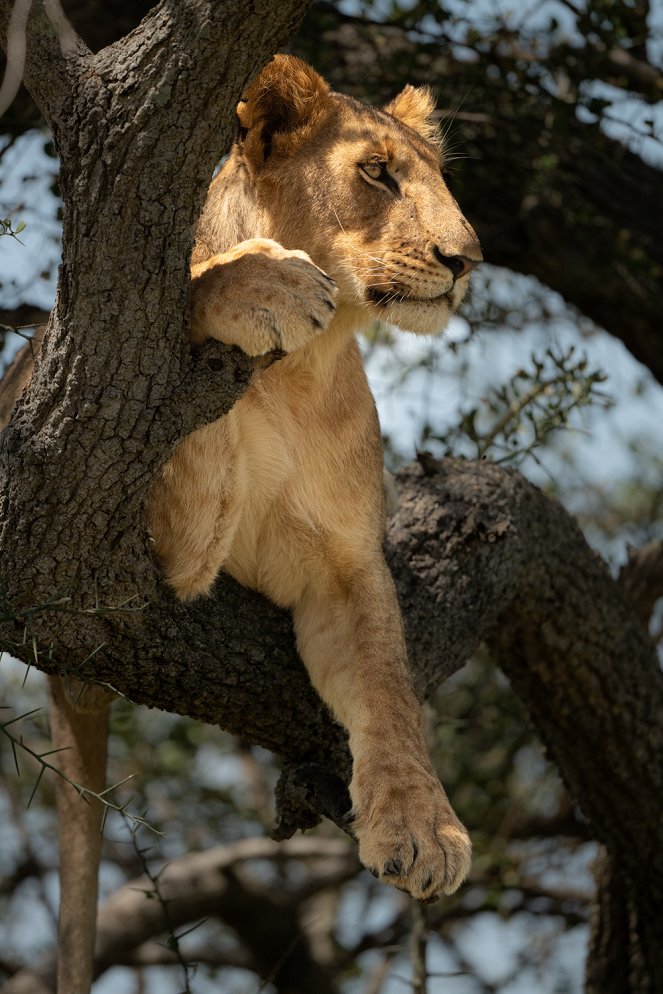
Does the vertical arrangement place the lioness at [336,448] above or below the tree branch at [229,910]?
above

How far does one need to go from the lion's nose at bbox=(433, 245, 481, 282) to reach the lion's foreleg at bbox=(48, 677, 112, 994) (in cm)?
155

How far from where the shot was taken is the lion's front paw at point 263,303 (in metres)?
2.50

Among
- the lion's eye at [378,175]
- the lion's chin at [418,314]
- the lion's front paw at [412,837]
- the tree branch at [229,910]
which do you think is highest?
the lion's eye at [378,175]

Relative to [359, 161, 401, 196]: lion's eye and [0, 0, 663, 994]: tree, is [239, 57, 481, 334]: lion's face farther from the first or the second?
[0, 0, 663, 994]: tree

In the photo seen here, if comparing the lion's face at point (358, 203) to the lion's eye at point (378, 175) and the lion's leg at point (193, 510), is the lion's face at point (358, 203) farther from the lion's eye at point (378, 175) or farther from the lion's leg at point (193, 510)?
the lion's leg at point (193, 510)

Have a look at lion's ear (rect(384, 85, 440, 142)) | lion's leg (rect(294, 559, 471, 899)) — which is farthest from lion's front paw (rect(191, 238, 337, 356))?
lion's ear (rect(384, 85, 440, 142))

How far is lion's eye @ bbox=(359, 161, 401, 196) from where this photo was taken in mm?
3193

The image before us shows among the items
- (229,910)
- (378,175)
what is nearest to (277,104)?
(378,175)

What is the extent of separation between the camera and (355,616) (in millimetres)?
3400

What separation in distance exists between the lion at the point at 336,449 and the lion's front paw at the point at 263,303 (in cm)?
14

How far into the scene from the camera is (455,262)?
3102 millimetres

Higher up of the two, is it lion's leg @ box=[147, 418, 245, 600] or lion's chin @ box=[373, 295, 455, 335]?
lion's chin @ box=[373, 295, 455, 335]

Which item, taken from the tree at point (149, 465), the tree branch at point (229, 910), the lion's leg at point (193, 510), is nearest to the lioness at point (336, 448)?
the lion's leg at point (193, 510)

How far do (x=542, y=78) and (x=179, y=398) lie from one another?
3260 mm
